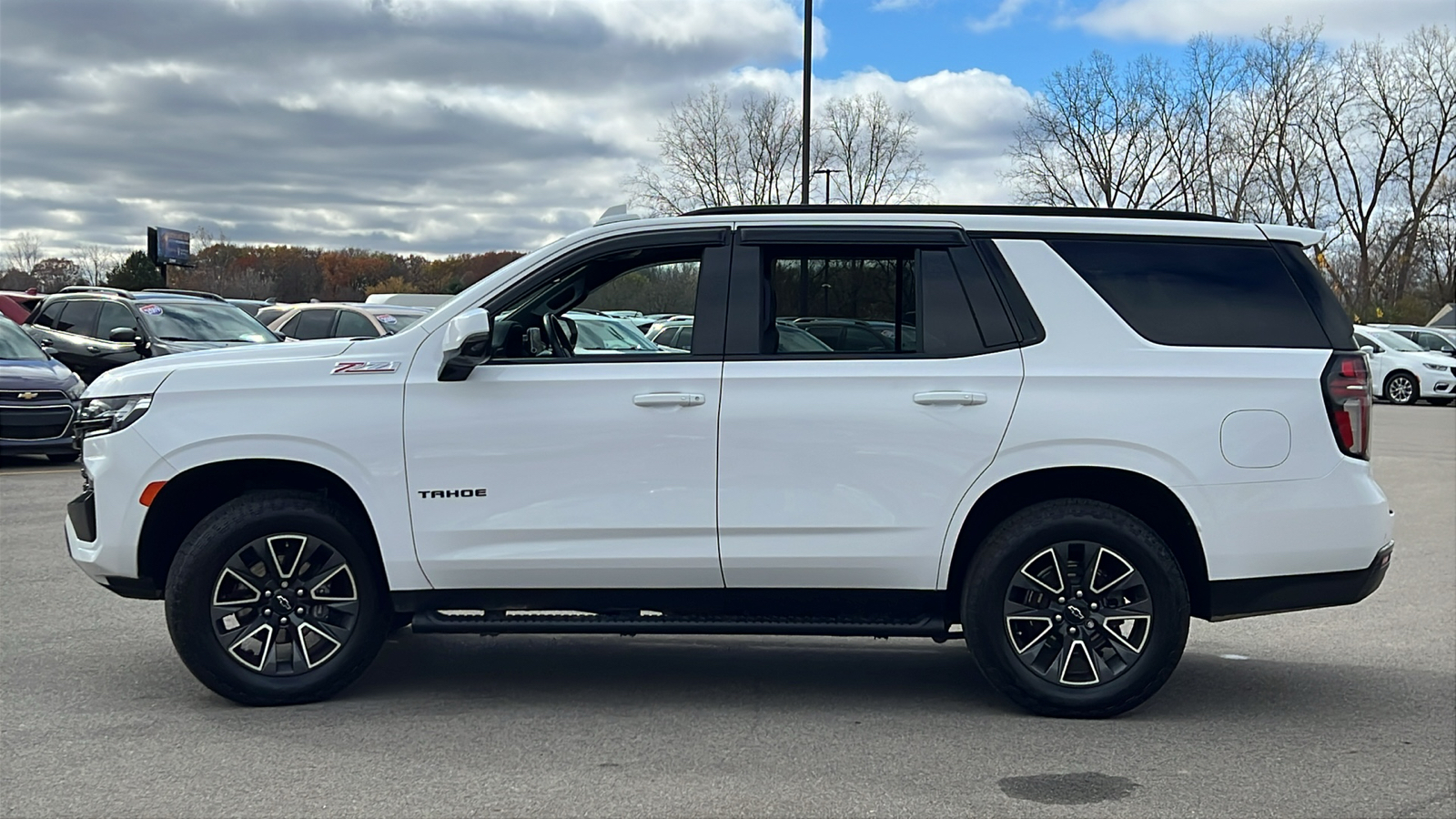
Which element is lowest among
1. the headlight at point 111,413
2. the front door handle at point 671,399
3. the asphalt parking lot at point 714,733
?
the asphalt parking lot at point 714,733

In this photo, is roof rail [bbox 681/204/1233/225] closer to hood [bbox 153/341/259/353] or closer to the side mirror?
the side mirror

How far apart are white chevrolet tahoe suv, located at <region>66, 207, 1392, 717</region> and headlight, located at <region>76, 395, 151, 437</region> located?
0.02 m

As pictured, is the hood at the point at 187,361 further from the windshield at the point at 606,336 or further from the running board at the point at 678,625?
the running board at the point at 678,625

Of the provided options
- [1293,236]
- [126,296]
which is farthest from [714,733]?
[126,296]

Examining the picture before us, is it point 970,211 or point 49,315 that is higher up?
point 970,211

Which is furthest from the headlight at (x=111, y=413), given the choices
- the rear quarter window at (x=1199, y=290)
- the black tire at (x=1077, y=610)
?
the rear quarter window at (x=1199, y=290)

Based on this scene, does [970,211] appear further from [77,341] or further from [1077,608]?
[77,341]

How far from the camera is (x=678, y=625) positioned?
5.07 metres

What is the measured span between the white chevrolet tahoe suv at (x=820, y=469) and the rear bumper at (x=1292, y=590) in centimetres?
1

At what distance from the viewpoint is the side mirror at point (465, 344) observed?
486cm

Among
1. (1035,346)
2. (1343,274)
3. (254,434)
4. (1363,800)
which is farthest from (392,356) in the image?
(1343,274)

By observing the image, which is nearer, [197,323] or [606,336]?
[606,336]

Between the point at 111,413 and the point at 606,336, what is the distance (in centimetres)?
195

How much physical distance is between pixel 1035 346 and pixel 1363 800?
1.90m
